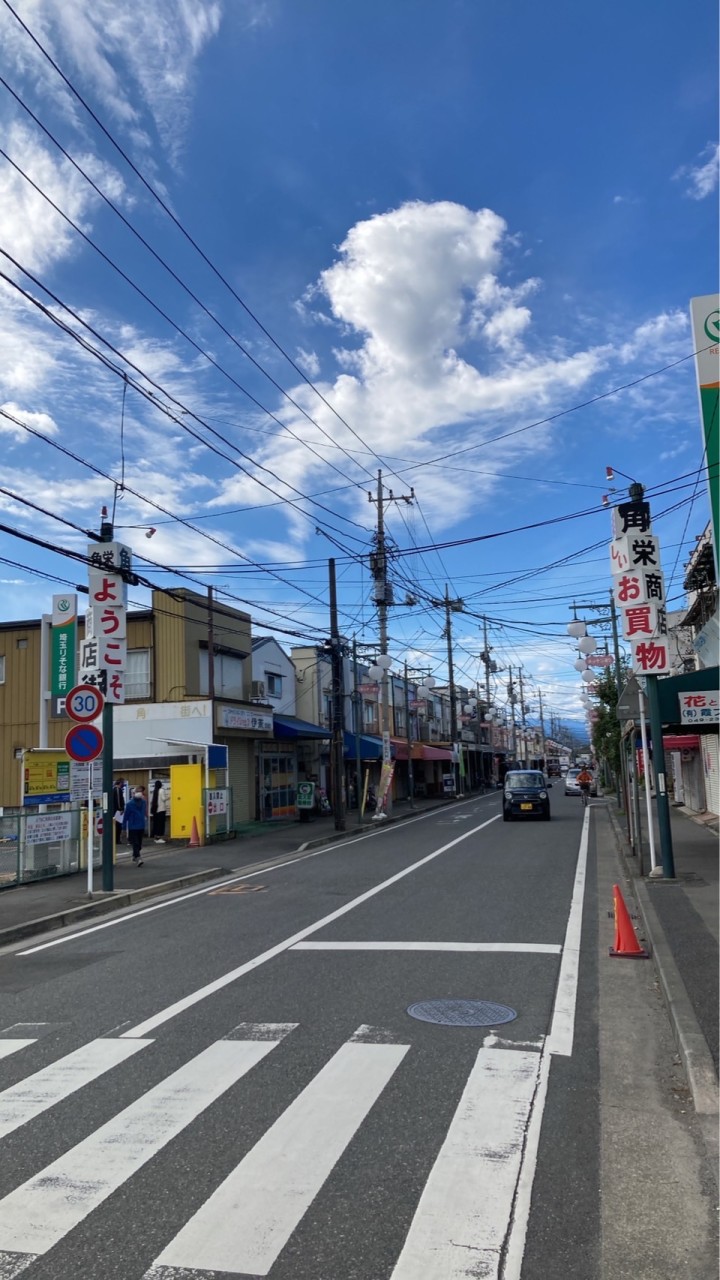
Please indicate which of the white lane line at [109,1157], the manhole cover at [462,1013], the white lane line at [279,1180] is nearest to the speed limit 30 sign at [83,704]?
the manhole cover at [462,1013]

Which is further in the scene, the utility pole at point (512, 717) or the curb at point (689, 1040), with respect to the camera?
the utility pole at point (512, 717)

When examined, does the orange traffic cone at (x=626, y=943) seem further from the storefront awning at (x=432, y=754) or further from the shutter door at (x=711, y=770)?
the storefront awning at (x=432, y=754)

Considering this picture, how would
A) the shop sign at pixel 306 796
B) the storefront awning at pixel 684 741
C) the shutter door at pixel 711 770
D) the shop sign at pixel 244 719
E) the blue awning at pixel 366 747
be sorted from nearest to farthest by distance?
1. the shutter door at pixel 711 770
2. the storefront awning at pixel 684 741
3. the shop sign at pixel 244 719
4. the shop sign at pixel 306 796
5. the blue awning at pixel 366 747

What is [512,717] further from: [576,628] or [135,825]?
[135,825]

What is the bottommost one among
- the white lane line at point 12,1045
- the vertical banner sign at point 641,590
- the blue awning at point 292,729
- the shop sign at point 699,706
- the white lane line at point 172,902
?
the white lane line at point 172,902

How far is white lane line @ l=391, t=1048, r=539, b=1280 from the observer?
340 centimetres

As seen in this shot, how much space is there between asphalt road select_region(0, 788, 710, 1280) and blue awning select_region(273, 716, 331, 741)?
22.4 metres

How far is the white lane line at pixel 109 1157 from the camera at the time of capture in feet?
12.2

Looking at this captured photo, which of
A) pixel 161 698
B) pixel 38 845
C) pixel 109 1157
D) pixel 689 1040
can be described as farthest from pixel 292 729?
pixel 109 1157

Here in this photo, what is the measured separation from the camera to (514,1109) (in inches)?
192

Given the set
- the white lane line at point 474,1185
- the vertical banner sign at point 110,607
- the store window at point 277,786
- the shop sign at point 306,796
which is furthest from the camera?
the store window at point 277,786

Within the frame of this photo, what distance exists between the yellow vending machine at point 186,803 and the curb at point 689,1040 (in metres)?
15.7

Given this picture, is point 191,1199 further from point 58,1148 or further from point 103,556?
point 103,556

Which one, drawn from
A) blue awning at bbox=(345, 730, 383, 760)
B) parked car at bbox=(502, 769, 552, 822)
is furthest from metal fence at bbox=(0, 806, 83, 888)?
blue awning at bbox=(345, 730, 383, 760)
